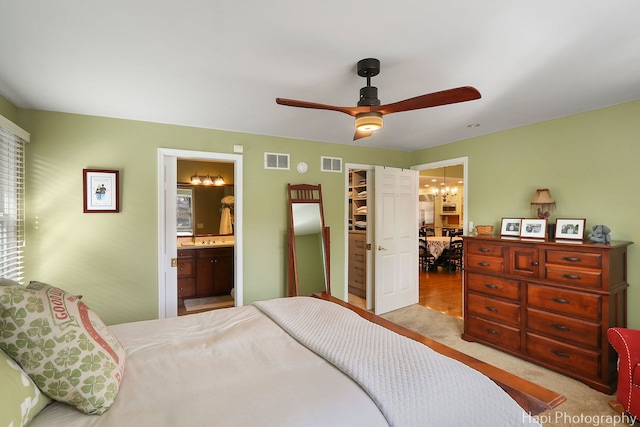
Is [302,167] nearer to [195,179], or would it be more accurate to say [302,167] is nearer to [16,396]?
[195,179]

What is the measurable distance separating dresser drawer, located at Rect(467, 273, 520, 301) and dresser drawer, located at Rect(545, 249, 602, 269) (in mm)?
405

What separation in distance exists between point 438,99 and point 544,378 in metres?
2.64

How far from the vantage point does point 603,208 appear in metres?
2.82

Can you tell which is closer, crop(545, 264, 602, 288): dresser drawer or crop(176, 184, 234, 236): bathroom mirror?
crop(545, 264, 602, 288): dresser drawer

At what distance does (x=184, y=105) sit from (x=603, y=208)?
3.93m

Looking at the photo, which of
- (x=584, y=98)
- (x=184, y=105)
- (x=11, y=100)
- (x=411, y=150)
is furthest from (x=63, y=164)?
(x=584, y=98)

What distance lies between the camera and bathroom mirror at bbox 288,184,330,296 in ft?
12.4

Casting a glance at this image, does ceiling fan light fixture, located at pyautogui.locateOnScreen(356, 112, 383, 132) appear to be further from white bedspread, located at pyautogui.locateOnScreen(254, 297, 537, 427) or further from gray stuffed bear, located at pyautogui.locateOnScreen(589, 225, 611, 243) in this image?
gray stuffed bear, located at pyautogui.locateOnScreen(589, 225, 611, 243)

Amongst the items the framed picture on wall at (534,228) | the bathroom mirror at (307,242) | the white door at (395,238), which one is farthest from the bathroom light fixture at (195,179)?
the framed picture on wall at (534,228)

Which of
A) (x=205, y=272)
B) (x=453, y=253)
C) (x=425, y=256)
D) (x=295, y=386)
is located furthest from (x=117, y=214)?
(x=453, y=253)

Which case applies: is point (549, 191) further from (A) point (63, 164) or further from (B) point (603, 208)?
(A) point (63, 164)

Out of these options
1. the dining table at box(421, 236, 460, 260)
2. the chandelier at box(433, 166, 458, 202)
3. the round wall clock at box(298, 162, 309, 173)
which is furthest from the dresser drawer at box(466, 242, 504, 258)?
the chandelier at box(433, 166, 458, 202)

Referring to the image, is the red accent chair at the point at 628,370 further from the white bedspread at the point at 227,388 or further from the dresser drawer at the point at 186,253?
the dresser drawer at the point at 186,253

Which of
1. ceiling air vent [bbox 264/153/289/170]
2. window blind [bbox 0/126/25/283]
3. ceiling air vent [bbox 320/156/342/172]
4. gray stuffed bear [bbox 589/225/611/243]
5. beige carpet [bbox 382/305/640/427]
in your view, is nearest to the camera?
beige carpet [bbox 382/305/640/427]
